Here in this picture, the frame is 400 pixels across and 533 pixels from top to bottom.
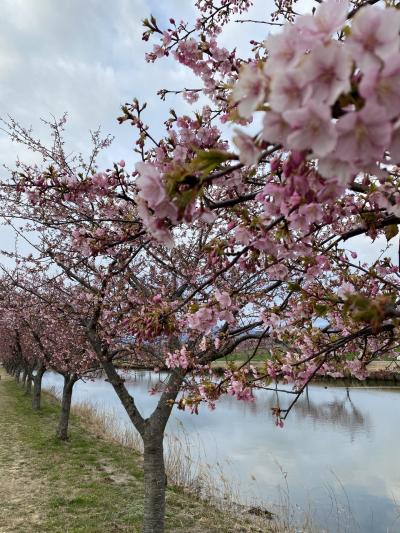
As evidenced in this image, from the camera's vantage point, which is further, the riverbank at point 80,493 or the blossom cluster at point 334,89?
the riverbank at point 80,493

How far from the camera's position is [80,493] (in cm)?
634

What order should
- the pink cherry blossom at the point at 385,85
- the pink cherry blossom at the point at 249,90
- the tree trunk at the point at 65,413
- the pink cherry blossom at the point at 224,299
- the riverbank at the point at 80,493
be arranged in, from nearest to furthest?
the pink cherry blossom at the point at 385,85 → the pink cherry blossom at the point at 249,90 → the pink cherry blossom at the point at 224,299 → the riverbank at the point at 80,493 → the tree trunk at the point at 65,413

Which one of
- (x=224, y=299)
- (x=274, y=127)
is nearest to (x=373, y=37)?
(x=274, y=127)

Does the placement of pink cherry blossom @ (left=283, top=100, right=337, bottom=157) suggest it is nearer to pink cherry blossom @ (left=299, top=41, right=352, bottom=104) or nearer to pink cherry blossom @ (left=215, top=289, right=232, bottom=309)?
pink cherry blossom @ (left=299, top=41, right=352, bottom=104)

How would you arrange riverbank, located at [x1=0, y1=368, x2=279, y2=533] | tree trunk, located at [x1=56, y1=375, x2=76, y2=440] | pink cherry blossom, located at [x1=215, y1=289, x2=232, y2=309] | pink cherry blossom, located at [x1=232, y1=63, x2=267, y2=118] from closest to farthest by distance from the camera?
pink cherry blossom, located at [x1=232, y1=63, x2=267, y2=118] → pink cherry blossom, located at [x1=215, y1=289, x2=232, y2=309] → riverbank, located at [x1=0, y1=368, x2=279, y2=533] → tree trunk, located at [x1=56, y1=375, x2=76, y2=440]

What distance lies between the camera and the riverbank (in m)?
5.29

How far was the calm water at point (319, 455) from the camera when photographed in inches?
304

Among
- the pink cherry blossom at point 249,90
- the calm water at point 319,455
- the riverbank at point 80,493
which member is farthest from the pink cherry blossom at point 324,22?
the riverbank at point 80,493

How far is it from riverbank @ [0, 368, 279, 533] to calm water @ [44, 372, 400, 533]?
5.18 ft

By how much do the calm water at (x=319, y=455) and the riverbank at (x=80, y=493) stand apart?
5.18ft

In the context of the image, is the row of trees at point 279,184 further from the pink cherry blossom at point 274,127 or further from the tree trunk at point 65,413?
the tree trunk at point 65,413

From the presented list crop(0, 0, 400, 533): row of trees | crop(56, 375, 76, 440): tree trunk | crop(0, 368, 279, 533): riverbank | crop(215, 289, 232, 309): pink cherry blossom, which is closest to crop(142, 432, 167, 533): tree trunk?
crop(0, 0, 400, 533): row of trees

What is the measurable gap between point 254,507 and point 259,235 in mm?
6430

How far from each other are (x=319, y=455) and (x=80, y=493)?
279 inches
